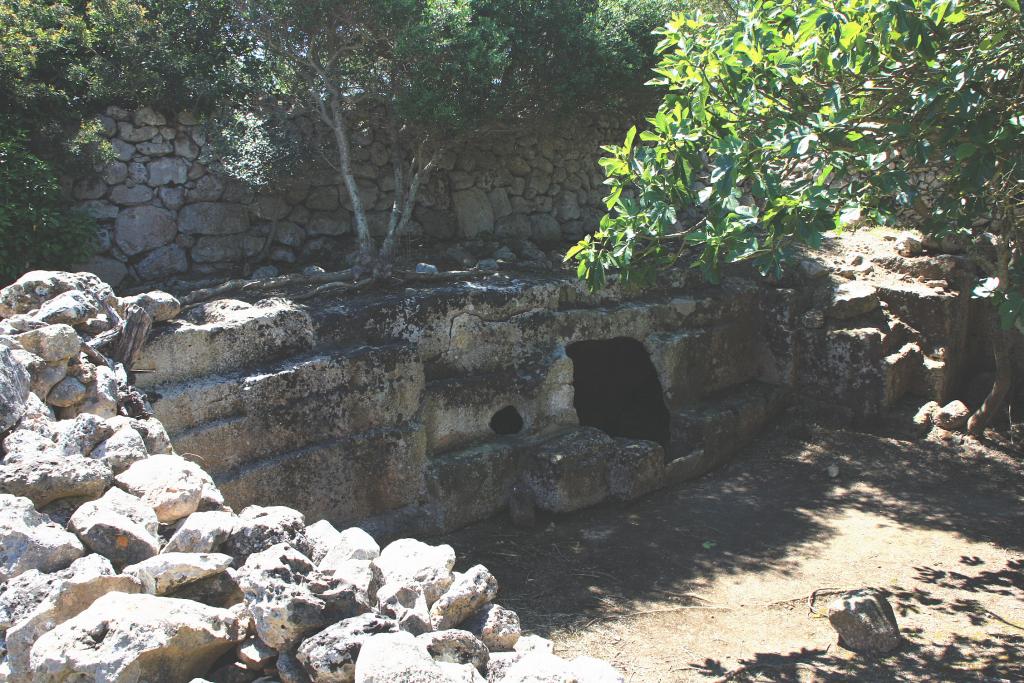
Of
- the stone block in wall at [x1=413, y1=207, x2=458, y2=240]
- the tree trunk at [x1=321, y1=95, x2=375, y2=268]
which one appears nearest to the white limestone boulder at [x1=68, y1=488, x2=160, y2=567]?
the tree trunk at [x1=321, y1=95, x2=375, y2=268]

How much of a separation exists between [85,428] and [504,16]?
6303mm

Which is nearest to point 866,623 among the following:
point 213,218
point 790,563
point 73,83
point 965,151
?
point 790,563

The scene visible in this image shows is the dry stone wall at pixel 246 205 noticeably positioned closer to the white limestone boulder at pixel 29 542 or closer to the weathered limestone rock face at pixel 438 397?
the weathered limestone rock face at pixel 438 397

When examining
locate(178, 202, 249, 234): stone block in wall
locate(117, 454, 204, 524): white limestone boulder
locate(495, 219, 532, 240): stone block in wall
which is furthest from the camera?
locate(495, 219, 532, 240): stone block in wall

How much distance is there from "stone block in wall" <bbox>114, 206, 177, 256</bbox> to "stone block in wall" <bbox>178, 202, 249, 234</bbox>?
0.39 feet

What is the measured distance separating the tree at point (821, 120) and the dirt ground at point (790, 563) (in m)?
2.00

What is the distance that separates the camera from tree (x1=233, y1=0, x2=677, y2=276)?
25.6 feet

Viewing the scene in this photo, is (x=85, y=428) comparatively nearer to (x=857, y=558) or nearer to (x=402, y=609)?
(x=402, y=609)

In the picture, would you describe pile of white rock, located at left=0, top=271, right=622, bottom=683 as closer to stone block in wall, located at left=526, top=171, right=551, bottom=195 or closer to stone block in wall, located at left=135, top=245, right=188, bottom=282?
stone block in wall, located at left=135, top=245, right=188, bottom=282

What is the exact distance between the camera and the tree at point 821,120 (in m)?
4.41

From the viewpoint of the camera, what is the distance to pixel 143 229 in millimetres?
7832

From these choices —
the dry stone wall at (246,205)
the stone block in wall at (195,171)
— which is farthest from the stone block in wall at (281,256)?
the stone block in wall at (195,171)

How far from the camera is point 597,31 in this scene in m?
9.25

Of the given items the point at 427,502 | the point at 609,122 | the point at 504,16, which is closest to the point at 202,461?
the point at 427,502
